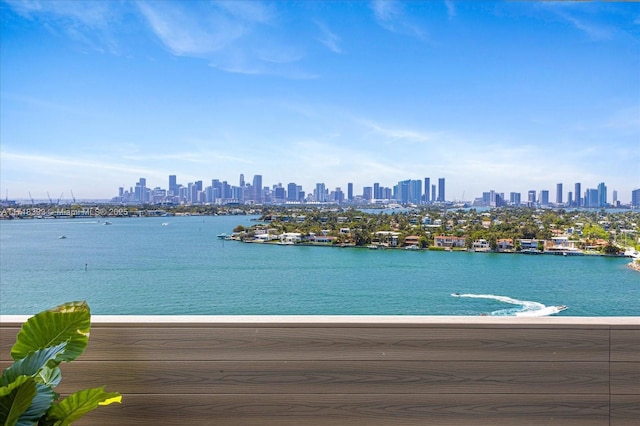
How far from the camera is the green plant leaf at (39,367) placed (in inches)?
40.9

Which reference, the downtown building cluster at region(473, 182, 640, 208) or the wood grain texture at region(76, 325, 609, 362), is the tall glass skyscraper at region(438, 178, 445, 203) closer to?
the downtown building cluster at region(473, 182, 640, 208)

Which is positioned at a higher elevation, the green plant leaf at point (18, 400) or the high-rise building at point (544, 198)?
the high-rise building at point (544, 198)

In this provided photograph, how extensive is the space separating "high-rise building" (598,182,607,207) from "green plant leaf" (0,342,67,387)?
19.8 feet

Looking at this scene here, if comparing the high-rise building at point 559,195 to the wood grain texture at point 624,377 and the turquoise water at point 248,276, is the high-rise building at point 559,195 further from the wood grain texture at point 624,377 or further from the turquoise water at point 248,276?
the wood grain texture at point 624,377

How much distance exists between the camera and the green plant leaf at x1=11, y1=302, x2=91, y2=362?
117cm

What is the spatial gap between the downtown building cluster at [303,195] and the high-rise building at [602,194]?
1cm

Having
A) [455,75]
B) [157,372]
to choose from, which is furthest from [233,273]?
[157,372]

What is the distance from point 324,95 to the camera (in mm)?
9633

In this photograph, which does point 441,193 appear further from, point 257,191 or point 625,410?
point 625,410

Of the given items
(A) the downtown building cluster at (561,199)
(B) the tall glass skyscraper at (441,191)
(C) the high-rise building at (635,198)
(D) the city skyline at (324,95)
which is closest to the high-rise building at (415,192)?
(B) the tall glass skyscraper at (441,191)

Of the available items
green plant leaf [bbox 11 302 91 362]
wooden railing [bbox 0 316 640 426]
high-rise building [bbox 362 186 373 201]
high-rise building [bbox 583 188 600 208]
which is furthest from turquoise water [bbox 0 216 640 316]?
green plant leaf [bbox 11 302 91 362]

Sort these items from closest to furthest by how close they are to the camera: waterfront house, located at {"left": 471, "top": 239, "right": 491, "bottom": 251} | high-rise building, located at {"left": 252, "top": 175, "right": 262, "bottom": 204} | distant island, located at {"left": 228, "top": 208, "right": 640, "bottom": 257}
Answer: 1. distant island, located at {"left": 228, "top": 208, "right": 640, "bottom": 257}
2. waterfront house, located at {"left": 471, "top": 239, "right": 491, "bottom": 251}
3. high-rise building, located at {"left": 252, "top": 175, "right": 262, "bottom": 204}

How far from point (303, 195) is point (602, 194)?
4122mm

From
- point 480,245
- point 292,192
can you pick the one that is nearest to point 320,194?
point 292,192
